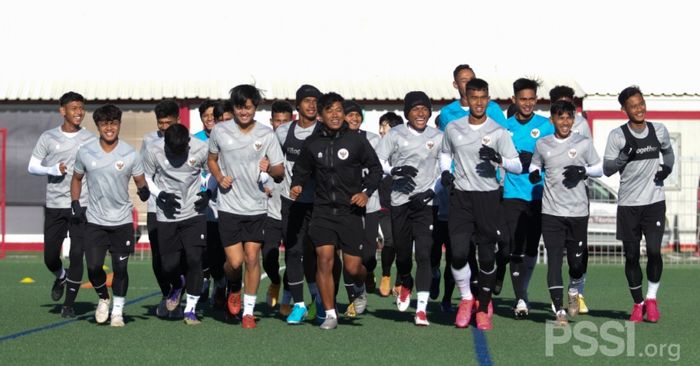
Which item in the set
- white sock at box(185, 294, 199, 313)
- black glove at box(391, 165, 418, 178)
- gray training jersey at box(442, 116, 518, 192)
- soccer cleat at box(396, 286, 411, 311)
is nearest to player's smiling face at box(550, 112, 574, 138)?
gray training jersey at box(442, 116, 518, 192)

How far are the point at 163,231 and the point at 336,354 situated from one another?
299cm

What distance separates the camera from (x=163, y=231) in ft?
39.2

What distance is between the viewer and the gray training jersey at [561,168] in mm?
11938

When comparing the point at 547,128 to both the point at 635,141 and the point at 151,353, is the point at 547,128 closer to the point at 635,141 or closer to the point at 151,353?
the point at 635,141

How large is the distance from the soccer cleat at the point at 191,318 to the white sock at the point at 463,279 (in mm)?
2465

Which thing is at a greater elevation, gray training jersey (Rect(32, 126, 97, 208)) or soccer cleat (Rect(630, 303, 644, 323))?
gray training jersey (Rect(32, 126, 97, 208))

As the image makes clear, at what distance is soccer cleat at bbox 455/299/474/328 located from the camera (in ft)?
37.9

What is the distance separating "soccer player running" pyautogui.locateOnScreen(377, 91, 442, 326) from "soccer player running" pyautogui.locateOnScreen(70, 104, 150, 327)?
7.86ft

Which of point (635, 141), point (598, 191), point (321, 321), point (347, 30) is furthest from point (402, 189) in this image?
point (347, 30)

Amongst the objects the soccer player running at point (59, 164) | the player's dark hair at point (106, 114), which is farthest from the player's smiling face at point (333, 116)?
the soccer player running at point (59, 164)

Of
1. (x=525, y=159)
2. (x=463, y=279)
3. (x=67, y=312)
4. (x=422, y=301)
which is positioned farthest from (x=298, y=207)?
(x=67, y=312)

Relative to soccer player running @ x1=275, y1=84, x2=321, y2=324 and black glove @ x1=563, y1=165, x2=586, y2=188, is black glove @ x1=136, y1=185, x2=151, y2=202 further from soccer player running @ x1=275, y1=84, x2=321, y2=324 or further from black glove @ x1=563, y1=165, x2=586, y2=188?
black glove @ x1=563, y1=165, x2=586, y2=188

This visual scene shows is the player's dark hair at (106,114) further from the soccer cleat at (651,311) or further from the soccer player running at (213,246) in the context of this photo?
the soccer cleat at (651,311)

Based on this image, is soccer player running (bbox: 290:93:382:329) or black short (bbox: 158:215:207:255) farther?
black short (bbox: 158:215:207:255)
